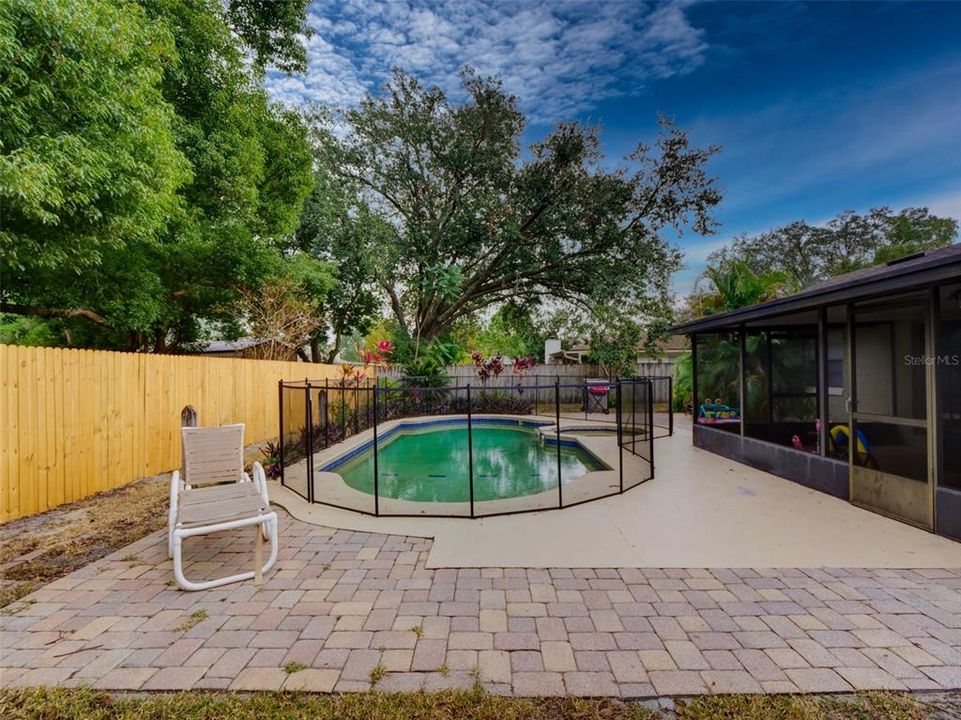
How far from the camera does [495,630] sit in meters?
2.30

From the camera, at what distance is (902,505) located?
3.84 meters

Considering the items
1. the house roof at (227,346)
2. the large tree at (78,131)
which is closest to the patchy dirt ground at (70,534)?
the large tree at (78,131)

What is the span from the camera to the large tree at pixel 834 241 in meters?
20.7

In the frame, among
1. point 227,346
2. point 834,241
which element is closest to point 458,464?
point 227,346

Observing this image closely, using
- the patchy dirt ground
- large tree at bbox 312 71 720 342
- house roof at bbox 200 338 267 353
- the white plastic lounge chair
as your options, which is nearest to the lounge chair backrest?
the white plastic lounge chair

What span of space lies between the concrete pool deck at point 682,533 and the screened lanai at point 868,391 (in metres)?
0.32

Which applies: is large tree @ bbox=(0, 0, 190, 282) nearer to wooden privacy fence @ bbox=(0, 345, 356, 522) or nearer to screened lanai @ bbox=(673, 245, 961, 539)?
wooden privacy fence @ bbox=(0, 345, 356, 522)

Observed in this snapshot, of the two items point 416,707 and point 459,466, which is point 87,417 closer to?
point 459,466

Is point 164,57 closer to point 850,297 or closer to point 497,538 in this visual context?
point 497,538

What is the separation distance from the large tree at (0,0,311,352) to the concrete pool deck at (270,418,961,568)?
4.28 meters

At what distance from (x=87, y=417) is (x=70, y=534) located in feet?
5.29

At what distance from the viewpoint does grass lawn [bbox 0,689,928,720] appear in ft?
5.61

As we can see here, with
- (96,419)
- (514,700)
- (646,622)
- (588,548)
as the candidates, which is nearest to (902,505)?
(588,548)

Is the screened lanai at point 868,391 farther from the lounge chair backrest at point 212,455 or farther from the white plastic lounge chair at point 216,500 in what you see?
the lounge chair backrest at point 212,455
